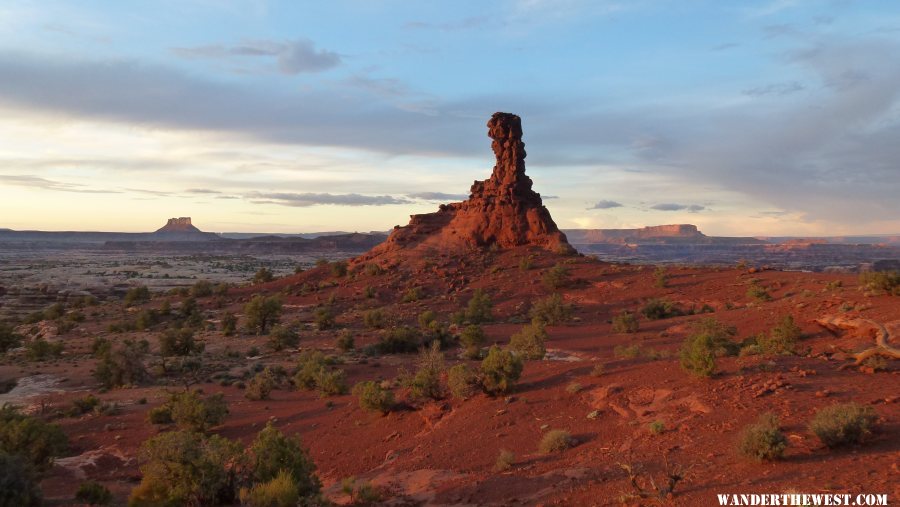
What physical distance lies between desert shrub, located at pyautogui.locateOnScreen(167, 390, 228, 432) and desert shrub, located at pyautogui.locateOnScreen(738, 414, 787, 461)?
1287 centimetres

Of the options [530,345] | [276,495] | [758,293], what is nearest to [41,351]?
[530,345]

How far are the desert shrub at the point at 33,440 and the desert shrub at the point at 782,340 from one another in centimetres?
1685

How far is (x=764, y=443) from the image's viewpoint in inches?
310

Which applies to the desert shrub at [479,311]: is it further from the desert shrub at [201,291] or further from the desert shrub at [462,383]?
the desert shrub at [201,291]

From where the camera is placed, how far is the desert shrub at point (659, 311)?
32.0 m

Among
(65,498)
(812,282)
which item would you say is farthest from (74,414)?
(812,282)

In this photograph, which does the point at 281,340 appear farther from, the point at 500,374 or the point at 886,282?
the point at 886,282

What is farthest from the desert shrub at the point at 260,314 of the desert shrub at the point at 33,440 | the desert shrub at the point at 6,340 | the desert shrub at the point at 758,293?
the desert shrub at the point at 758,293

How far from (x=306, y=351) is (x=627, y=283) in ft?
81.5

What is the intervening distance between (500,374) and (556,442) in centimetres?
379

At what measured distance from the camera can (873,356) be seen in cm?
1230

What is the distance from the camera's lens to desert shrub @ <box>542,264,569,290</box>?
135ft

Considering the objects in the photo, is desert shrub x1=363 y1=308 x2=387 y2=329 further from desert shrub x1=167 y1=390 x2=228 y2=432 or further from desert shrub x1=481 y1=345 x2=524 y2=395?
desert shrub x1=481 y1=345 x2=524 y2=395

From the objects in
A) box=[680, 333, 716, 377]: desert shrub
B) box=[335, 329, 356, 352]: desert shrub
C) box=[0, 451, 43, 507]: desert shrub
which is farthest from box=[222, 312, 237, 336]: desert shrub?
box=[680, 333, 716, 377]: desert shrub
